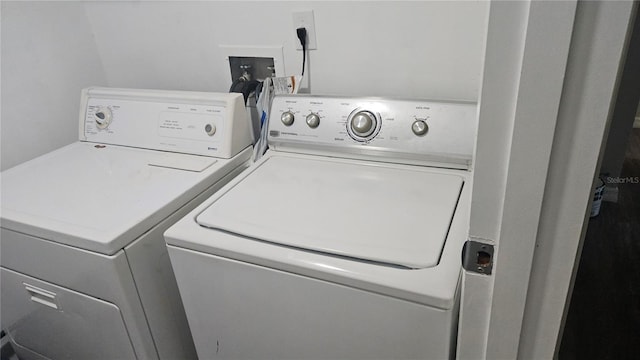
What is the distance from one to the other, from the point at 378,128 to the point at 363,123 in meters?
0.05

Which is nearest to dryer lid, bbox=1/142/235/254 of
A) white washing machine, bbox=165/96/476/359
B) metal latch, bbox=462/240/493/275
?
white washing machine, bbox=165/96/476/359

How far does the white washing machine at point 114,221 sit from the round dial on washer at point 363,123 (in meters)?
0.39

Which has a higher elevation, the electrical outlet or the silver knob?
the electrical outlet

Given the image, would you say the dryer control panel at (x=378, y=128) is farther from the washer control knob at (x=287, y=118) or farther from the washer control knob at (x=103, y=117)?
the washer control knob at (x=103, y=117)

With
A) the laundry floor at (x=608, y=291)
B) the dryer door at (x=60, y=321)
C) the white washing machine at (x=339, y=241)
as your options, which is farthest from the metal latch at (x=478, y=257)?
the laundry floor at (x=608, y=291)

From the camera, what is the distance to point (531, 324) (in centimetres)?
57

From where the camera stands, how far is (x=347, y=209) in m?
0.96

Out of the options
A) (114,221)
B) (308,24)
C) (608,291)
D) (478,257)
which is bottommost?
(608,291)

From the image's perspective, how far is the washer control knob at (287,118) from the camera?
1.27 meters

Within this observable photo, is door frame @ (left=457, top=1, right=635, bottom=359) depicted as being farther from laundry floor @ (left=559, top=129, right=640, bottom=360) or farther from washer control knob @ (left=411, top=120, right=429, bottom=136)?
laundry floor @ (left=559, top=129, right=640, bottom=360)

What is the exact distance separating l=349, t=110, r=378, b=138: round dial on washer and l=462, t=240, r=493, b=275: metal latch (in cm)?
65

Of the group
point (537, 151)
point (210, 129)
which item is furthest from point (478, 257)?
point (210, 129)

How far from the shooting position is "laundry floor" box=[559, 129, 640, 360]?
5.34ft

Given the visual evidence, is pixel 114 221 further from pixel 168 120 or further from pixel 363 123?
pixel 363 123
